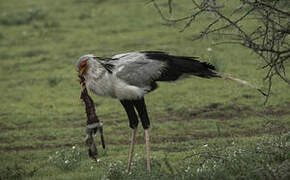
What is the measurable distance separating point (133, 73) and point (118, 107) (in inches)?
159

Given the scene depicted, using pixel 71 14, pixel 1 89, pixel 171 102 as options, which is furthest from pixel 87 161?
pixel 71 14

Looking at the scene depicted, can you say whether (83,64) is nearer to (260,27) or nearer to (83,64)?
(83,64)

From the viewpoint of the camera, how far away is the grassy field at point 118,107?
6.67m

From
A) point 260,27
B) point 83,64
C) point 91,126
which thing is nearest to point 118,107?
point 91,126

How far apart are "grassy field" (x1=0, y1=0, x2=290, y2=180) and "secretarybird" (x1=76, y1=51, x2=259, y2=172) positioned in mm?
483

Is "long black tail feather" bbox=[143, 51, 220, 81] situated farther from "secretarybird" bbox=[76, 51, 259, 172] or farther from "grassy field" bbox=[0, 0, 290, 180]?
"grassy field" bbox=[0, 0, 290, 180]

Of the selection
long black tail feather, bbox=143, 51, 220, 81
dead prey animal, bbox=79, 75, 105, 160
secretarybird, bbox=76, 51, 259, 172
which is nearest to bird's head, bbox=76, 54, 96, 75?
secretarybird, bbox=76, 51, 259, 172

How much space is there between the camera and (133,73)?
635cm

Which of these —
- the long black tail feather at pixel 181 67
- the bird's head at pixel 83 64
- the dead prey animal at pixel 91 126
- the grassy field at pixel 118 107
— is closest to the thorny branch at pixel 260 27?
the long black tail feather at pixel 181 67

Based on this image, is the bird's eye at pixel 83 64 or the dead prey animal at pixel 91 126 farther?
the dead prey animal at pixel 91 126

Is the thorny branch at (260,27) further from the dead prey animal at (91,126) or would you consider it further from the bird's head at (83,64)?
the dead prey animal at (91,126)

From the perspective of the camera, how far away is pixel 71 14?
→ 1761 cm

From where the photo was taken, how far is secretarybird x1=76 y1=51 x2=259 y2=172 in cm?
628

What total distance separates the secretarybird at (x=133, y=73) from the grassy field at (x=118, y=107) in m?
0.48
